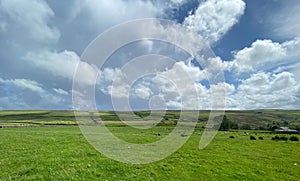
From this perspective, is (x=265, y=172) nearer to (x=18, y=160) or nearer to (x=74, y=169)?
(x=74, y=169)

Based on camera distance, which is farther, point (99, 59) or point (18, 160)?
point (18, 160)

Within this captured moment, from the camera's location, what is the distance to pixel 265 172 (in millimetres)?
19547

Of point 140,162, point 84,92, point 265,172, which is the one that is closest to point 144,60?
point 84,92

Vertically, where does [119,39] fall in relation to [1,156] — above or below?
above

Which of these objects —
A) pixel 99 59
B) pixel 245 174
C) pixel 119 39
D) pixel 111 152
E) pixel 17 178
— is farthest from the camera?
pixel 111 152

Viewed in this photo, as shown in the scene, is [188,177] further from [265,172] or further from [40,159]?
[40,159]

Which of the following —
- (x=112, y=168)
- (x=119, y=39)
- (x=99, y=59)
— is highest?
(x=119, y=39)

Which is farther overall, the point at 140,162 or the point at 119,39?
the point at 140,162

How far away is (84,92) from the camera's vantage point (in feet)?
46.9

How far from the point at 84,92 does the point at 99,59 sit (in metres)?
2.25

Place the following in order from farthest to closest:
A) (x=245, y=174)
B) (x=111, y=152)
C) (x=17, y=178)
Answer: (x=111, y=152) < (x=245, y=174) < (x=17, y=178)

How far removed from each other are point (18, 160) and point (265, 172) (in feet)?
63.7

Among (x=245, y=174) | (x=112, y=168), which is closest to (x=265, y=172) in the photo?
(x=245, y=174)

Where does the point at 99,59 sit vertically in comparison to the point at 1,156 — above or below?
above
